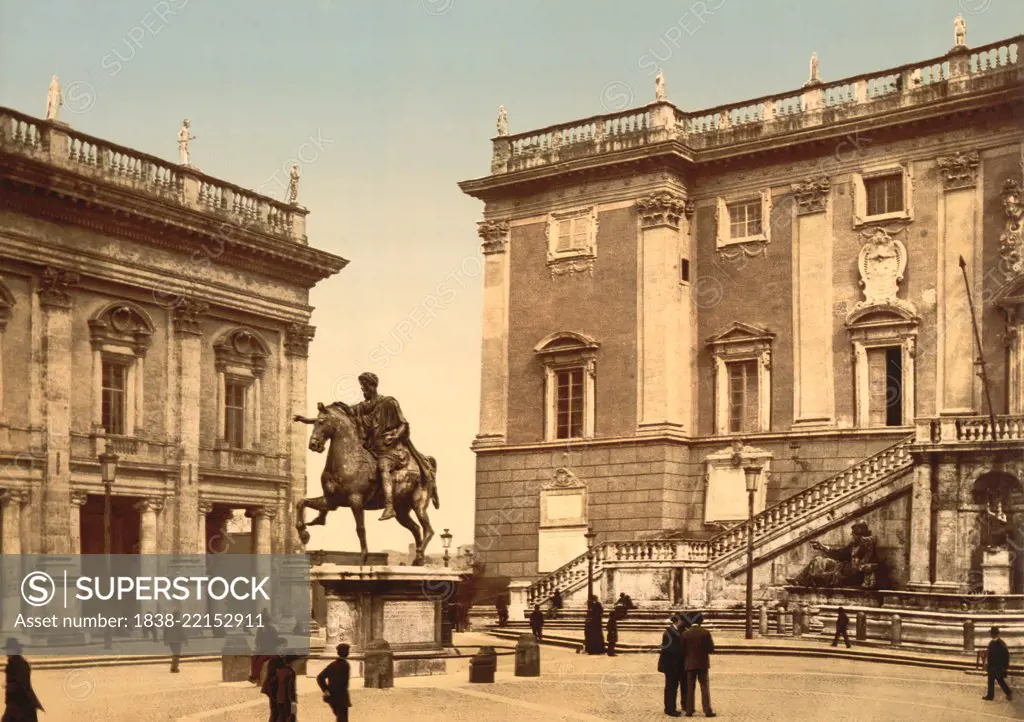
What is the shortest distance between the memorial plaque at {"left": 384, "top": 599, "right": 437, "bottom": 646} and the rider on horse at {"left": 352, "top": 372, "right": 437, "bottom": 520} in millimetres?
1542

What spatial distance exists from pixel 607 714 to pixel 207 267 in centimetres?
2731

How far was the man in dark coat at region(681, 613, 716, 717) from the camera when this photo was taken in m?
20.8

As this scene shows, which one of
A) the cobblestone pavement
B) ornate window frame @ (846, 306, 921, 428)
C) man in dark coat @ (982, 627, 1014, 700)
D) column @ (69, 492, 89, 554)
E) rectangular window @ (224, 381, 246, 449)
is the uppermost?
ornate window frame @ (846, 306, 921, 428)

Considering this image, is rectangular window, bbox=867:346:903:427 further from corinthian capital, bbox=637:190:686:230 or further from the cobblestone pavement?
the cobblestone pavement

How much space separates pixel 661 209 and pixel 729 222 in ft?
7.04

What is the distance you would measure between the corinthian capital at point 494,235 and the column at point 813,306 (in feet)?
32.0

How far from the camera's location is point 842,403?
42250 mm

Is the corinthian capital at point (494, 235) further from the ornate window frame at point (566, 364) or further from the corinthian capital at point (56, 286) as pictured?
the corinthian capital at point (56, 286)

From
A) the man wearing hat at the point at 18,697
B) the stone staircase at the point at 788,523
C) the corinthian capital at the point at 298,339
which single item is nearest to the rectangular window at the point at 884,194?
the stone staircase at the point at 788,523

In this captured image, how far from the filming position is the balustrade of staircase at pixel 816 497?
38125 millimetres

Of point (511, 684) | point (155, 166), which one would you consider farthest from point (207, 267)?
point (511, 684)

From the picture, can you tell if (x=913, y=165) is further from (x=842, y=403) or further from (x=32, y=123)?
(x=32, y=123)

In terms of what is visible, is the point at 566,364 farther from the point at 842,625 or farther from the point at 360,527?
the point at 360,527

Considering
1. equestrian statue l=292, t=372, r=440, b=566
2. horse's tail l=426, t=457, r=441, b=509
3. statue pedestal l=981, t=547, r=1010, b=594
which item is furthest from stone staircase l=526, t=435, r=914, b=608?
equestrian statue l=292, t=372, r=440, b=566
